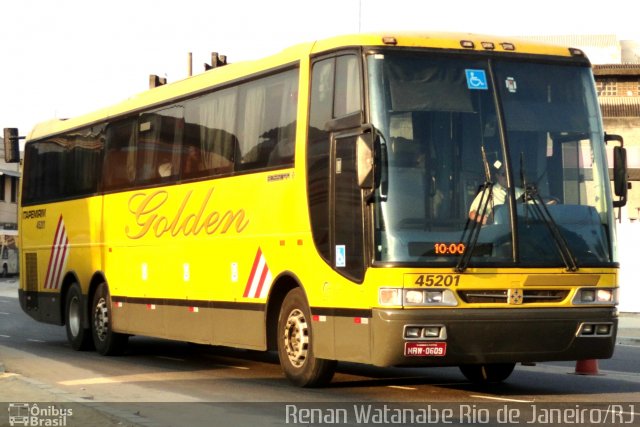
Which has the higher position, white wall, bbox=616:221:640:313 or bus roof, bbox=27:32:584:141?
bus roof, bbox=27:32:584:141

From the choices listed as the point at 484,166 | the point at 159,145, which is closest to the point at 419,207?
the point at 484,166

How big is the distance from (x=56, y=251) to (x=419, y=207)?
38.8 feet

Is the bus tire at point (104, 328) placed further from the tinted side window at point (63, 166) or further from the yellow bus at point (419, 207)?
the yellow bus at point (419, 207)

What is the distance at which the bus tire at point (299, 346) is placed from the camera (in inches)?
555

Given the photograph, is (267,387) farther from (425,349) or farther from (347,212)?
(425,349)

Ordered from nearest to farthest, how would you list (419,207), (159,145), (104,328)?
(419,207)
(159,145)
(104,328)

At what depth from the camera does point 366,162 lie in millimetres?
12586

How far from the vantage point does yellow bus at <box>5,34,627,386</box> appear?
12750 millimetres

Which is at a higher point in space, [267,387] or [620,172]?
[620,172]

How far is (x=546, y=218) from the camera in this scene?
517 inches

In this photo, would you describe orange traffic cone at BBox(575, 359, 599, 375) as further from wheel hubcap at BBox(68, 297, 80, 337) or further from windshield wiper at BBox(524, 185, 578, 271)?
wheel hubcap at BBox(68, 297, 80, 337)

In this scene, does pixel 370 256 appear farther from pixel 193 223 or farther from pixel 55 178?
pixel 55 178

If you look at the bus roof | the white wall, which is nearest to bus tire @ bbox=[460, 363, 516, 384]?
the bus roof

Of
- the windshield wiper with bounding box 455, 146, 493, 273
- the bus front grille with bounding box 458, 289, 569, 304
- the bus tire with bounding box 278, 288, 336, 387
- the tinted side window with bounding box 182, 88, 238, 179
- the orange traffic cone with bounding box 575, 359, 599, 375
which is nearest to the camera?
the windshield wiper with bounding box 455, 146, 493, 273
